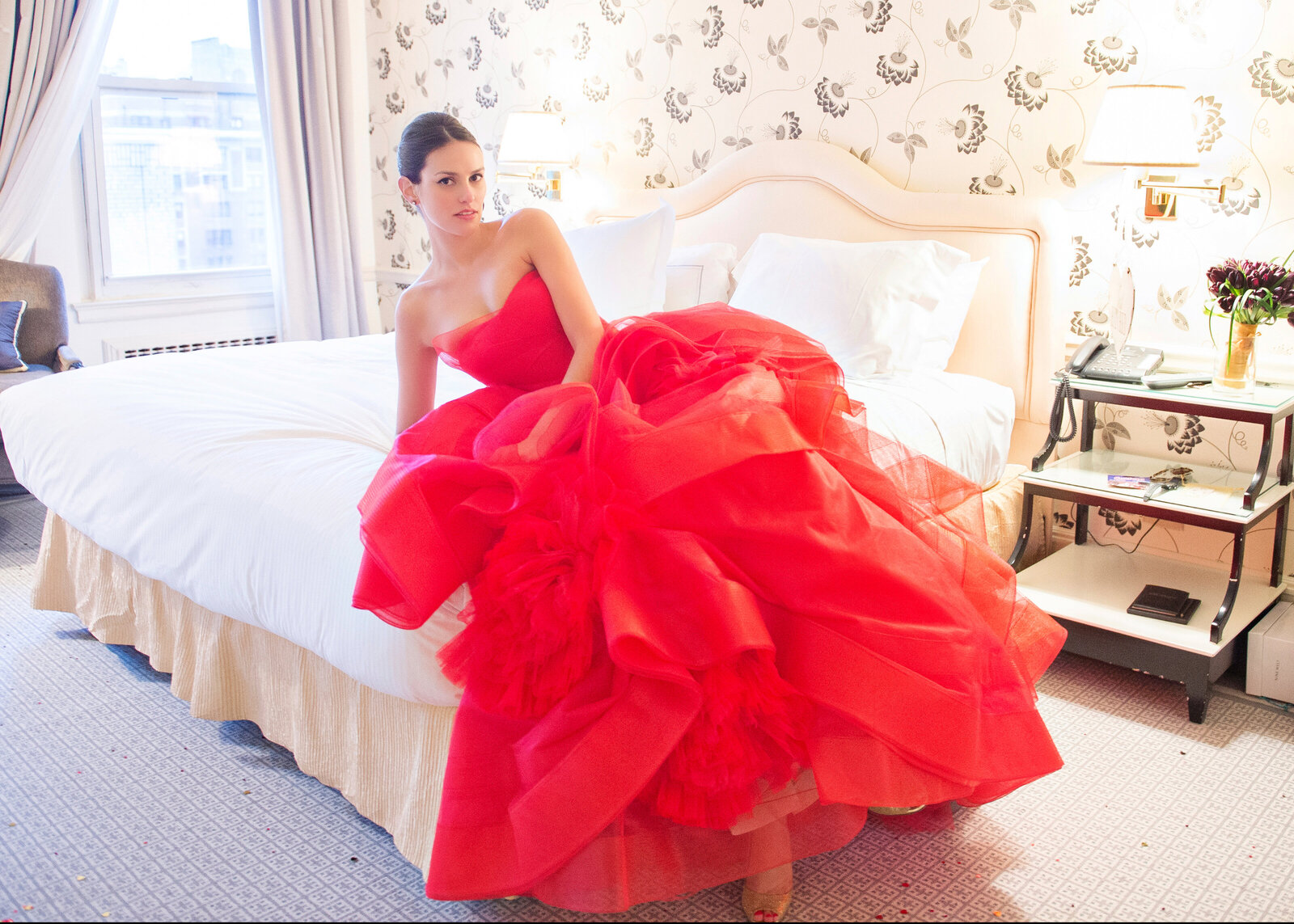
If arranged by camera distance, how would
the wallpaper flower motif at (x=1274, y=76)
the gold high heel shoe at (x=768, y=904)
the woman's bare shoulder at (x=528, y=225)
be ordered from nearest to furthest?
the gold high heel shoe at (x=768, y=904), the woman's bare shoulder at (x=528, y=225), the wallpaper flower motif at (x=1274, y=76)

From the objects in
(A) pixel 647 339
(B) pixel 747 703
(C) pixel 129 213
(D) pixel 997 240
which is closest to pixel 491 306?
(A) pixel 647 339

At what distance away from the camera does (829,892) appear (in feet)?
5.54

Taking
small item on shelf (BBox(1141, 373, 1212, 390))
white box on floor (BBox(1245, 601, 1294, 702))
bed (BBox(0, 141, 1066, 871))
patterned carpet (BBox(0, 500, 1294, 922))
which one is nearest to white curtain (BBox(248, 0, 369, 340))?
bed (BBox(0, 141, 1066, 871))

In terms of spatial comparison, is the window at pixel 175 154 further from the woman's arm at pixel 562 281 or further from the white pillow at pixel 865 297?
the woman's arm at pixel 562 281

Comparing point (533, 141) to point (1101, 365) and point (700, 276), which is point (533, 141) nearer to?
point (700, 276)

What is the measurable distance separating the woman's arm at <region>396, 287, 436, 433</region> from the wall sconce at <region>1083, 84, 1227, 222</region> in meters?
1.71

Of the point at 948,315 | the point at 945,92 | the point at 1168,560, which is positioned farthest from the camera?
the point at 945,92

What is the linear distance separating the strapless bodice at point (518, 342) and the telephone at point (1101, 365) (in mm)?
1395

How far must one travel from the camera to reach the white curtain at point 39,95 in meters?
3.87

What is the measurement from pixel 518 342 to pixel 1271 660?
6.15 feet

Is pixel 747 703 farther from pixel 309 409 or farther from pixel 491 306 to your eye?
pixel 309 409

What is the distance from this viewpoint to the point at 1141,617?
241 cm

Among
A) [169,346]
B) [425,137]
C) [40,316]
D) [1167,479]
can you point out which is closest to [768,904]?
[425,137]

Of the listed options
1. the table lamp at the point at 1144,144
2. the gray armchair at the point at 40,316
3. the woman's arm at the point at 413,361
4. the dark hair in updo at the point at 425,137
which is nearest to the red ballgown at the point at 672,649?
the woman's arm at the point at 413,361
